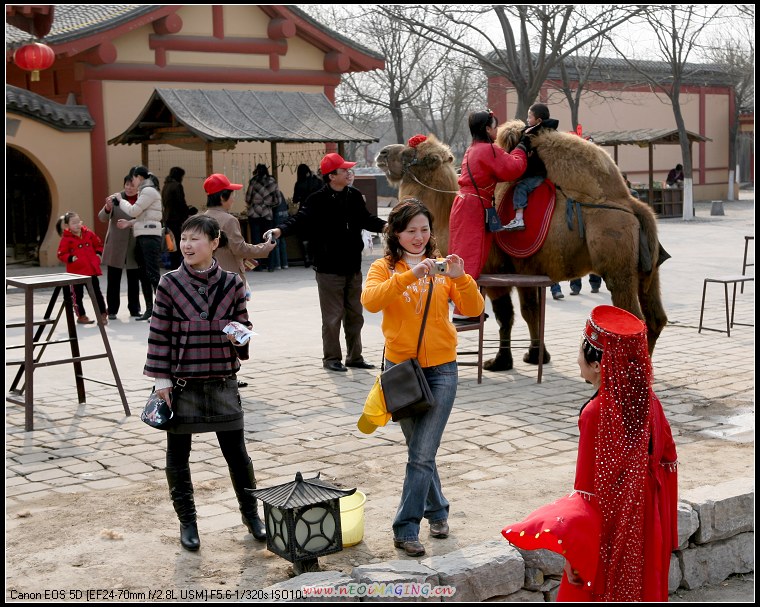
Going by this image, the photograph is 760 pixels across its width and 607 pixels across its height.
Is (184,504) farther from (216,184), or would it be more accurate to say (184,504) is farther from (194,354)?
(216,184)

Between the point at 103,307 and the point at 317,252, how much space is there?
4.13 meters

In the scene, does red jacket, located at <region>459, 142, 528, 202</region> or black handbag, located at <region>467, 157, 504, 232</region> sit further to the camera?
black handbag, located at <region>467, 157, 504, 232</region>

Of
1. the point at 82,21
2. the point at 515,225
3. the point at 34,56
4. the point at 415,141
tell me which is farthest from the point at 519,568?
the point at 82,21

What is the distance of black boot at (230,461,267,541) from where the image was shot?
5320 mm

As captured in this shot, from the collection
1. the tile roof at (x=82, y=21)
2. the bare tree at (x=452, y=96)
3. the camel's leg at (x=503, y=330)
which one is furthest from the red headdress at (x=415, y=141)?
the bare tree at (x=452, y=96)

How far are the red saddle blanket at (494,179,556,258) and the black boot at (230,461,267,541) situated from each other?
14.9 ft

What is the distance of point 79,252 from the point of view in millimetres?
12242

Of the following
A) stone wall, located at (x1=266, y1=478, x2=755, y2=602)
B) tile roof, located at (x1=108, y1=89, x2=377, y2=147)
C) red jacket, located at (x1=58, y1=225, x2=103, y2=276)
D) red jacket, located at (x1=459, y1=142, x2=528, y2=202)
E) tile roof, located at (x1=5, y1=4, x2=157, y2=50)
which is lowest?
stone wall, located at (x1=266, y1=478, x2=755, y2=602)

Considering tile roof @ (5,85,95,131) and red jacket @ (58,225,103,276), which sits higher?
tile roof @ (5,85,95,131)

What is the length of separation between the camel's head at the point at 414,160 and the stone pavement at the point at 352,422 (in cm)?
185

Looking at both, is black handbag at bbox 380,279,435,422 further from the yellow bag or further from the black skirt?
the black skirt

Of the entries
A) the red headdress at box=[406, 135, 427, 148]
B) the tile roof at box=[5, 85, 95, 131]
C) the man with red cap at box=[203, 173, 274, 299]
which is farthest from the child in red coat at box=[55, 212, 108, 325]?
the tile roof at box=[5, 85, 95, 131]

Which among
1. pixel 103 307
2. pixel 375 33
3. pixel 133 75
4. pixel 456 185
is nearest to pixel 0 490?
pixel 456 185

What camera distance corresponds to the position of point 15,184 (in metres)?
21.0
